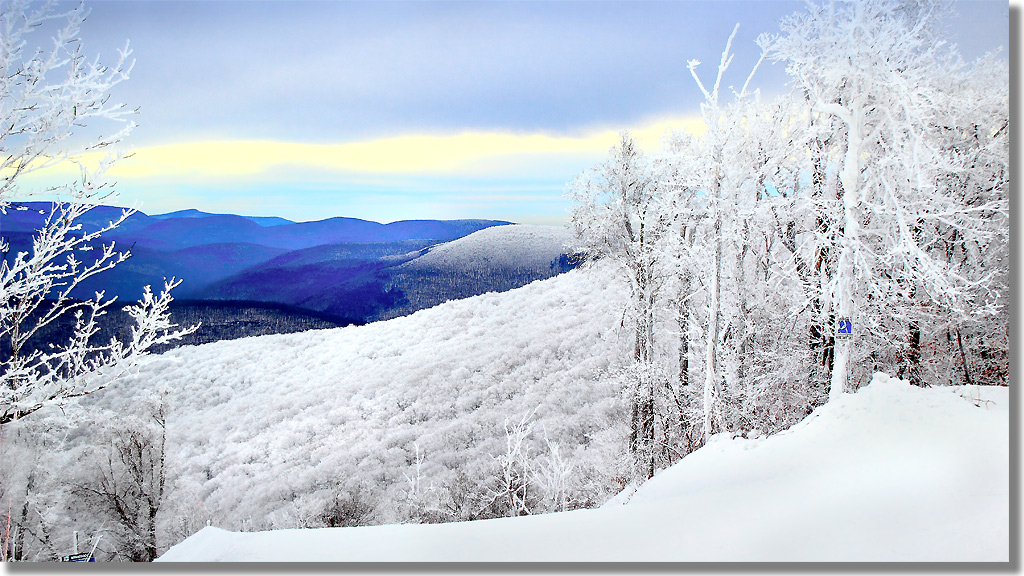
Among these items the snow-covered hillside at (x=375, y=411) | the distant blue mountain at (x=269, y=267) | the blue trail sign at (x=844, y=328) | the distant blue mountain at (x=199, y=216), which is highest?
the distant blue mountain at (x=199, y=216)

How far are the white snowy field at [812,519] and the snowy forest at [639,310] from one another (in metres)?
1.51

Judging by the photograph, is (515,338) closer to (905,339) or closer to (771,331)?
(771,331)

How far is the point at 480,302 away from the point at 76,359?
21.3m

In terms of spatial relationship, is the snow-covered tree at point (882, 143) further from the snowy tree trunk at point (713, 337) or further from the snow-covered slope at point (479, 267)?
the snow-covered slope at point (479, 267)

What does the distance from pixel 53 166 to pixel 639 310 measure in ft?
28.8

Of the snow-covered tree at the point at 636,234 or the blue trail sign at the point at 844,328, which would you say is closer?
the blue trail sign at the point at 844,328

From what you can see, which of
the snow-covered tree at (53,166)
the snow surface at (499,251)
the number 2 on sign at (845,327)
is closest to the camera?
the snow-covered tree at (53,166)

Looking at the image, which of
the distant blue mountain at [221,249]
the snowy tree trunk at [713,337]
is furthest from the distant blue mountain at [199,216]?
the snowy tree trunk at [713,337]

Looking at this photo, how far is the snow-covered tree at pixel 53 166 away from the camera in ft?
14.1

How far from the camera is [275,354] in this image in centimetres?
1759

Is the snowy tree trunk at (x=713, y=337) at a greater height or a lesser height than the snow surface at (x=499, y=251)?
lesser

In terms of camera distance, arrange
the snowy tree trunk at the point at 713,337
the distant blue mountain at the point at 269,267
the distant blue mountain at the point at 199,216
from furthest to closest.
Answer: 1. the distant blue mountain at the point at 199,216
2. the snowy tree trunk at the point at 713,337
3. the distant blue mountain at the point at 269,267

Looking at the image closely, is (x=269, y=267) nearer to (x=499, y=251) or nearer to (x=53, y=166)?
(x=53, y=166)

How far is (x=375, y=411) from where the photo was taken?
17.0 metres
